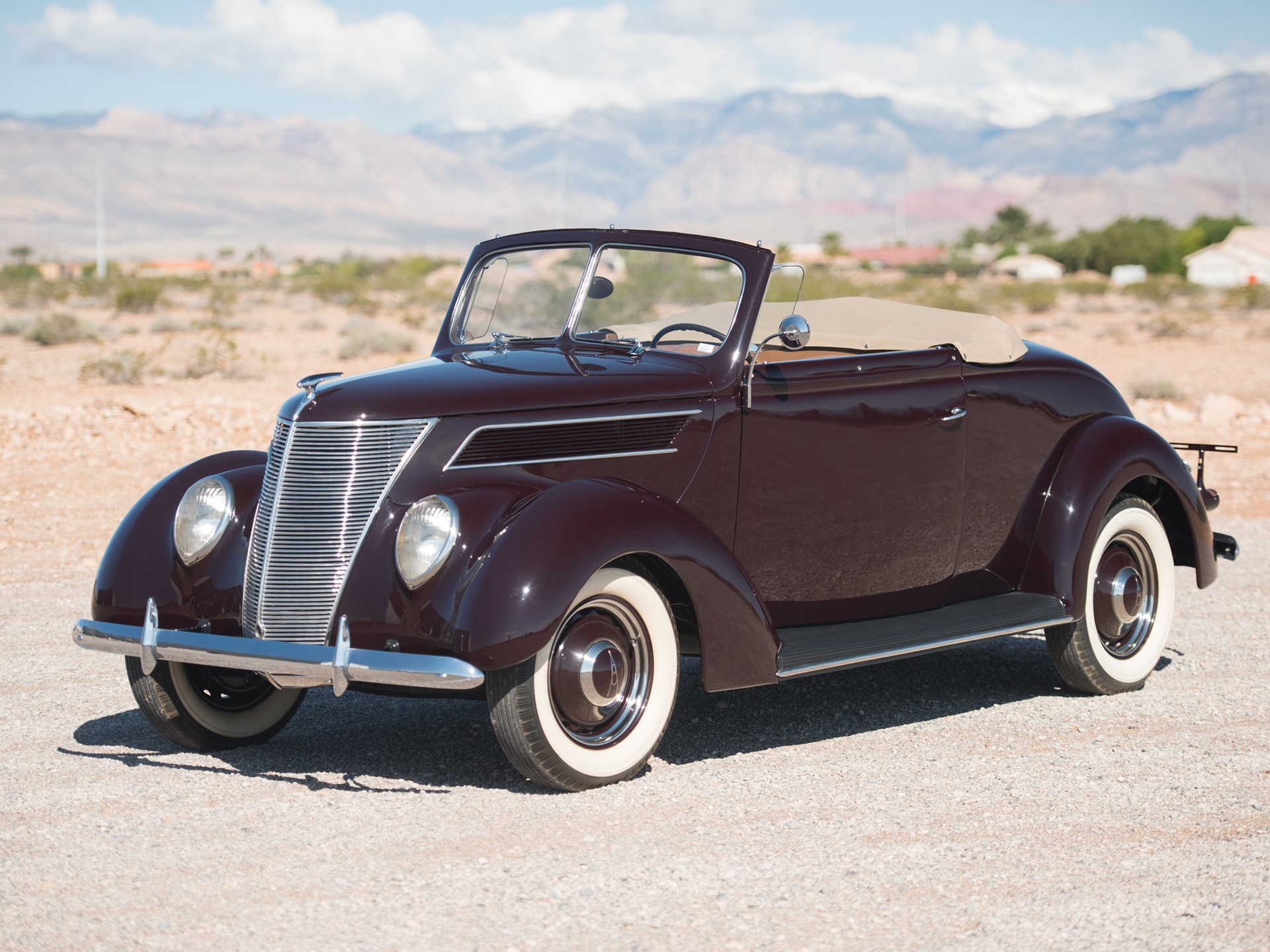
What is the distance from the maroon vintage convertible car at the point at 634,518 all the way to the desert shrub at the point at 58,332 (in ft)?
74.9

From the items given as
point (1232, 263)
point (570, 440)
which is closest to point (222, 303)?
point (570, 440)

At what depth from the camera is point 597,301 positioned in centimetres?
577

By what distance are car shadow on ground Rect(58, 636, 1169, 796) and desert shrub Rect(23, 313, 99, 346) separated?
22735 mm

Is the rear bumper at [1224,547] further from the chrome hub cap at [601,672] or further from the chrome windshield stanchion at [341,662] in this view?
the chrome windshield stanchion at [341,662]

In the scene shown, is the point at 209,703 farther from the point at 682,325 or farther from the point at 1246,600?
the point at 1246,600

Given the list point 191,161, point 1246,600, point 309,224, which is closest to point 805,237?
point 309,224

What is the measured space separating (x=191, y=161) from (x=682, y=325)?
20380 cm

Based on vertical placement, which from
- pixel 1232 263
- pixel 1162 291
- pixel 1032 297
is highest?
pixel 1232 263

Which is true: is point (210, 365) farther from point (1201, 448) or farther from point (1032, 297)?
point (1032, 297)

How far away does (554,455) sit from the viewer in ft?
16.1

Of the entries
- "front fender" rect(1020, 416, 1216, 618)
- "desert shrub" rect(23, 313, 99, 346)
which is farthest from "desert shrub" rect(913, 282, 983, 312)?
"front fender" rect(1020, 416, 1216, 618)

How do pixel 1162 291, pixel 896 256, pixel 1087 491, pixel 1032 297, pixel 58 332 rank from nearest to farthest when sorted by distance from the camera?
pixel 1087 491, pixel 58 332, pixel 1032 297, pixel 1162 291, pixel 896 256

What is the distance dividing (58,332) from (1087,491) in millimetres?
24547

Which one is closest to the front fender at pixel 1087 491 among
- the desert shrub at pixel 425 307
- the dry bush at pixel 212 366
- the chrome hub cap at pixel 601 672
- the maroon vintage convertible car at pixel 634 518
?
the maroon vintage convertible car at pixel 634 518
